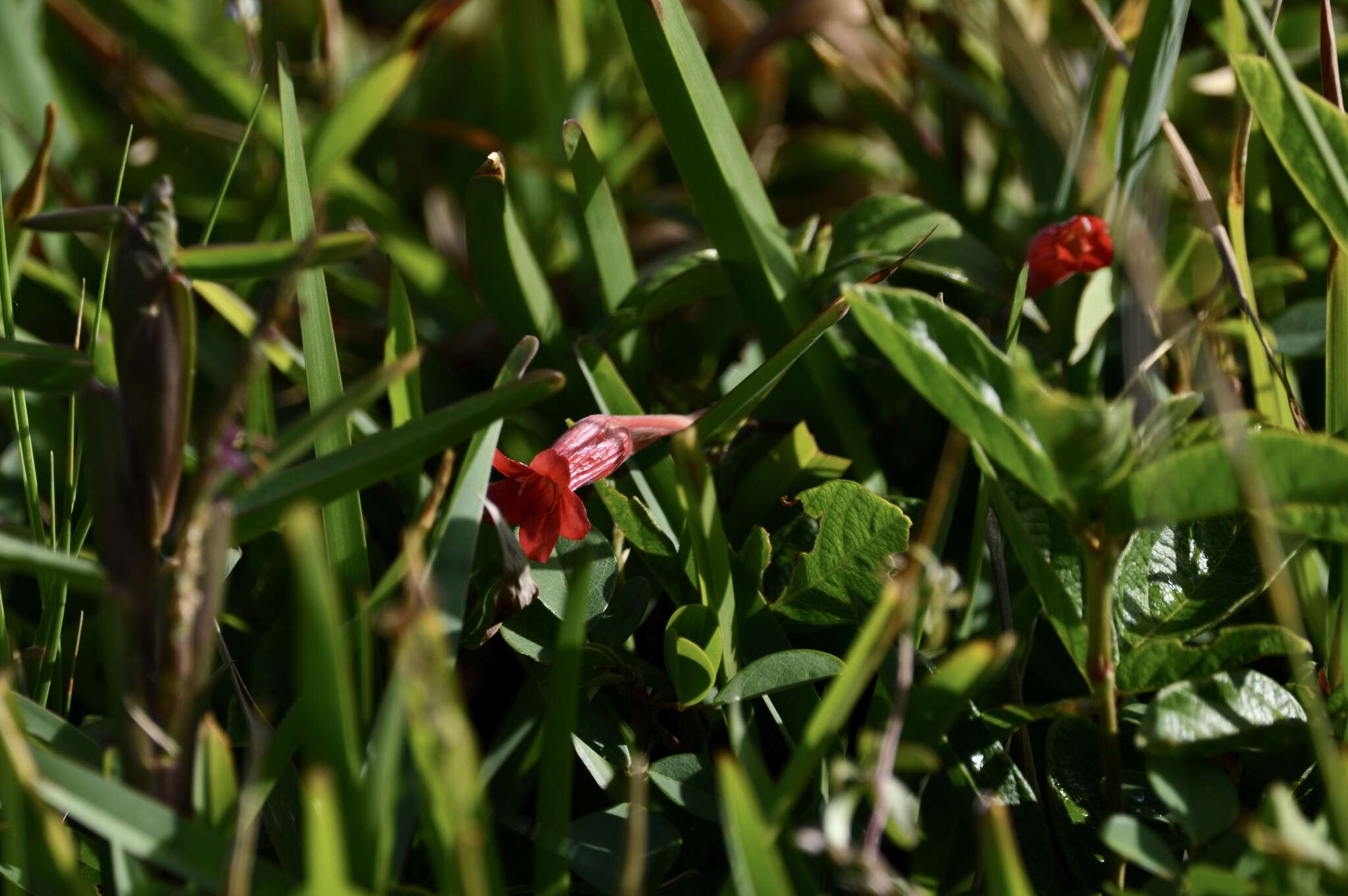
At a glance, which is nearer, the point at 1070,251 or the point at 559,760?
the point at 559,760

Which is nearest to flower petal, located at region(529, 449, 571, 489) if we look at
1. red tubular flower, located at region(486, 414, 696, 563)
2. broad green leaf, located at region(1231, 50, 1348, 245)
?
red tubular flower, located at region(486, 414, 696, 563)

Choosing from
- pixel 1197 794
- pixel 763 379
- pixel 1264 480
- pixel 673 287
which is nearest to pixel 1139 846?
pixel 1197 794

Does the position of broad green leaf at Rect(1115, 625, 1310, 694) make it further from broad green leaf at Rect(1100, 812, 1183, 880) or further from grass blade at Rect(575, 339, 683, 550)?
grass blade at Rect(575, 339, 683, 550)

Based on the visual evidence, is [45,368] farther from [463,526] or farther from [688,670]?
[688,670]

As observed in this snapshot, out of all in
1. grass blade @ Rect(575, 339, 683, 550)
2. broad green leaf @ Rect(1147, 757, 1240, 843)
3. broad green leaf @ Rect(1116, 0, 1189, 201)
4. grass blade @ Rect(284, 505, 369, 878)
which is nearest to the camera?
grass blade @ Rect(284, 505, 369, 878)

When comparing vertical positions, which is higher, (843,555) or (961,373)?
(961,373)

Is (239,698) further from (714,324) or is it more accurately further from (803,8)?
(803,8)

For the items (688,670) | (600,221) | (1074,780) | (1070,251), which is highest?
(600,221)

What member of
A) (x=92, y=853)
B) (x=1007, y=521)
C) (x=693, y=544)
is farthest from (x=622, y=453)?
(x=92, y=853)
